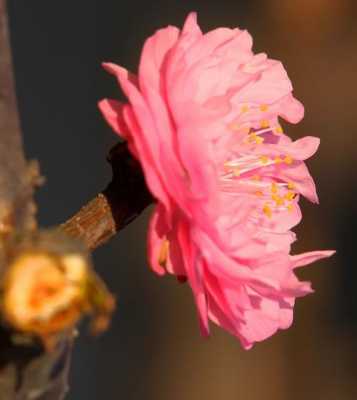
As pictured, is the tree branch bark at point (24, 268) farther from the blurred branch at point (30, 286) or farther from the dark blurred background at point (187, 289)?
the dark blurred background at point (187, 289)

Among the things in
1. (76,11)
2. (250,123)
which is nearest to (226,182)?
(250,123)

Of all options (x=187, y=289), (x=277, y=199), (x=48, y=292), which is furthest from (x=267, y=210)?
(x=187, y=289)

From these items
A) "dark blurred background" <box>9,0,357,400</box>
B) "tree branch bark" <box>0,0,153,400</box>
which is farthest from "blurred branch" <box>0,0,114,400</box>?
"dark blurred background" <box>9,0,357,400</box>

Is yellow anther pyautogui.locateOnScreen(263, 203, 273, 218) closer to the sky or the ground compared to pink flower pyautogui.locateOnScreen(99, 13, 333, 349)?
closer to the ground

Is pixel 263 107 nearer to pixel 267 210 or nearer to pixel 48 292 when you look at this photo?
pixel 267 210

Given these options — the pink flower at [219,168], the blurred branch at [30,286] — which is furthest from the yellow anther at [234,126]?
the blurred branch at [30,286]

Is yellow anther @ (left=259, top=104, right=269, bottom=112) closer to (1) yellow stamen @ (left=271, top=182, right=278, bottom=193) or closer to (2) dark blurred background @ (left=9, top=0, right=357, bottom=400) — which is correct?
(1) yellow stamen @ (left=271, top=182, right=278, bottom=193)
